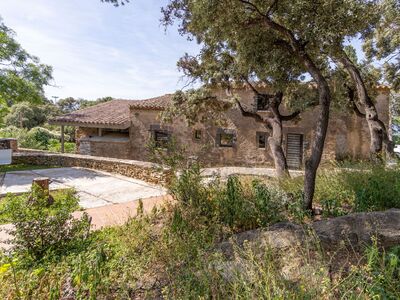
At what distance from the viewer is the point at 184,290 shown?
2775mm

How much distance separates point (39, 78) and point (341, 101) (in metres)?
12.9

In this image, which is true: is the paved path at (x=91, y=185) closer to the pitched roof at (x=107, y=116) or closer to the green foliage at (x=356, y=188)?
the green foliage at (x=356, y=188)

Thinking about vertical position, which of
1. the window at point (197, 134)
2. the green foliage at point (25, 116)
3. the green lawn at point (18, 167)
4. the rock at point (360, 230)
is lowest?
the rock at point (360, 230)

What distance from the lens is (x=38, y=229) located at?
4164 mm

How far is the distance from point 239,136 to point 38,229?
13530 millimetres

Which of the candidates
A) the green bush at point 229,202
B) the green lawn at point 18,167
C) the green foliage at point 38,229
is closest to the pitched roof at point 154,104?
the green lawn at point 18,167

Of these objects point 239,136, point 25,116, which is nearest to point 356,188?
point 239,136

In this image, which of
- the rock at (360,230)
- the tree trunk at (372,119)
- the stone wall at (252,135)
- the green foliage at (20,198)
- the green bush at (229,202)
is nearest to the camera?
the rock at (360,230)

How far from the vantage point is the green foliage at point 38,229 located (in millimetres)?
4070

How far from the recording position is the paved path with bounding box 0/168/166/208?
25.6 feet

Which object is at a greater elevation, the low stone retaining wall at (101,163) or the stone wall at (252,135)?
the stone wall at (252,135)

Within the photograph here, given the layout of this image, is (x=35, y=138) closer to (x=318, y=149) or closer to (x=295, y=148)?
(x=295, y=148)

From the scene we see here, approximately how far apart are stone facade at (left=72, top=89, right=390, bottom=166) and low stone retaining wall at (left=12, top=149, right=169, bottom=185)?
354 cm

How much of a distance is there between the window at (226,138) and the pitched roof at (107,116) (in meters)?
3.84
